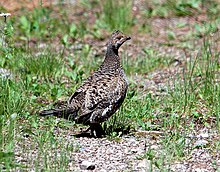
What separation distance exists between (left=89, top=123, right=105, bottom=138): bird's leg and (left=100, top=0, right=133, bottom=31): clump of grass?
192 inches

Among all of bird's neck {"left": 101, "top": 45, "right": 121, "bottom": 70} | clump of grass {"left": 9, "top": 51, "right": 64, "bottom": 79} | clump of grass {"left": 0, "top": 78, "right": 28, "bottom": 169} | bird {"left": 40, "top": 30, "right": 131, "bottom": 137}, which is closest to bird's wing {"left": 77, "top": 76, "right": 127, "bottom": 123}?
bird {"left": 40, "top": 30, "right": 131, "bottom": 137}

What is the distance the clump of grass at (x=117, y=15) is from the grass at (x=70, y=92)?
0.06ft

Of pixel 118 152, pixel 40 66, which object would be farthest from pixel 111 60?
pixel 40 66

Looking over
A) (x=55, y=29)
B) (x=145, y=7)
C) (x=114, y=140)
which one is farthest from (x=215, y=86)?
(x=145, y=7)

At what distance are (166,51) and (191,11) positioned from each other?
209 centimetres

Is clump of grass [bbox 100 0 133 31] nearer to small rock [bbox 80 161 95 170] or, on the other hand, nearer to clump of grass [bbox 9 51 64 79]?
clump of grass [bbox 9 51 64 79]

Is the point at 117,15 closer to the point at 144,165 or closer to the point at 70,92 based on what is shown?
the point at 70,92

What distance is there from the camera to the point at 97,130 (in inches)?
287

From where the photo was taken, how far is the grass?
21.4ft

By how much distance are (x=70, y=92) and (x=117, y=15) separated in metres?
3.45

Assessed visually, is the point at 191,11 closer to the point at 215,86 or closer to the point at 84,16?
the point at 84,16

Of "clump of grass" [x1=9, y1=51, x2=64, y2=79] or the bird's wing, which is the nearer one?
the bird's wing

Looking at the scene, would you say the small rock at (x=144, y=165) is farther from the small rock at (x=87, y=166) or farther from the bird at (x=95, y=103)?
the bird at (x=95, y=103)

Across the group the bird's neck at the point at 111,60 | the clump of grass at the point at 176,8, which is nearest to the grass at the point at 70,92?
the bird's neck at the point at 111,60
